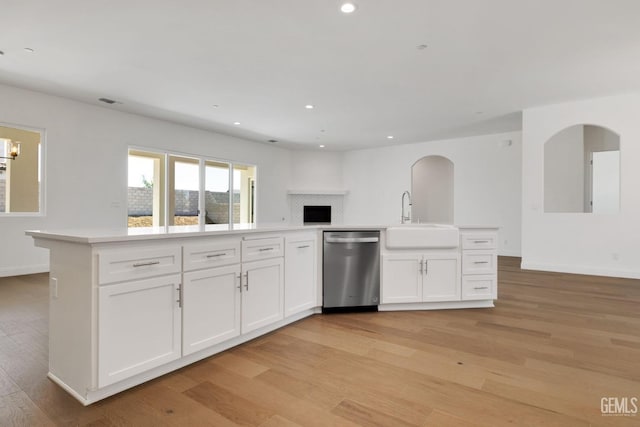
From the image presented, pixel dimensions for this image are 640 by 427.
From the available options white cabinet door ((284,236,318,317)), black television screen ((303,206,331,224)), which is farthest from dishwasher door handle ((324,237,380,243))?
black television screen ((303,206,331,224))

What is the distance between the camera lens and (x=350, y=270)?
3.33 m

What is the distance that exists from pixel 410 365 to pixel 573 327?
183 centimetres

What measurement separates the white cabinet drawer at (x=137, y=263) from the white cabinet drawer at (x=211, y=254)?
0.20 ft

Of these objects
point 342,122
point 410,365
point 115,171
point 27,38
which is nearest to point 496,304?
point 410,365

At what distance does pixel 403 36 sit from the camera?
3.43 m

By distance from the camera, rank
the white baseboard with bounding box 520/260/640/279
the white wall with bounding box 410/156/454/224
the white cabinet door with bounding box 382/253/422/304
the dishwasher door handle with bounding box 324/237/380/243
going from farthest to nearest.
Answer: the white wall with bounding box 410/156/454/224, the white baseboard with bounding box 520/260/640/279, the white cabinet door with bounding box 382/253/422/304, the dishwasher door handle with bounding box 324/237/380/243

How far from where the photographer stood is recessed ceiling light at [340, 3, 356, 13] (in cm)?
292

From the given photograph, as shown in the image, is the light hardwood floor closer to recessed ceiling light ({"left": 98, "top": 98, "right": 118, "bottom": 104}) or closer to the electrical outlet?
the electrical outlet

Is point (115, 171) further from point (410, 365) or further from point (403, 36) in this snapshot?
point (410, 365)

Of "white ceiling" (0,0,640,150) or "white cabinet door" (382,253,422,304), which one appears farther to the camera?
"white cabinet door" (382,253,422,304)

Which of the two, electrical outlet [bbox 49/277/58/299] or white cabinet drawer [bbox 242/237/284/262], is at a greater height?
white cabinet drawer [bbox 242/237/284/262]

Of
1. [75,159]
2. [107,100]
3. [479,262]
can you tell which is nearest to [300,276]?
[479,262]

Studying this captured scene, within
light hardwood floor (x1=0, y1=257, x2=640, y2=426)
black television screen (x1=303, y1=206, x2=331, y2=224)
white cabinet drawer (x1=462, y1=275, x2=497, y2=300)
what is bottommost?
light hardwood floor (x1=0, y1=257, x2=640, y2=426)

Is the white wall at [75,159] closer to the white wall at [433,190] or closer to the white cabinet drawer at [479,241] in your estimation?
the white cabinet drawer at [479,241]
